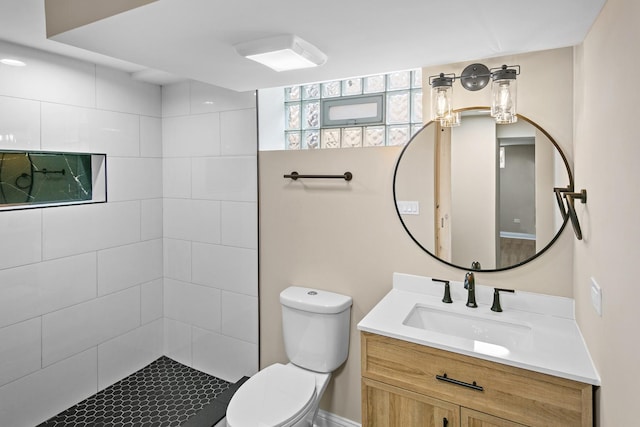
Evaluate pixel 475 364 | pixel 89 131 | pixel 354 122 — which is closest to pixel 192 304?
pixel 89 131

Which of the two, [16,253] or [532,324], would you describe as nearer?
[532,324]

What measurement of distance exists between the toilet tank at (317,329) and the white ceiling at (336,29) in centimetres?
125

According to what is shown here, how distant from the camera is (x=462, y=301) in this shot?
A: 1.95 m

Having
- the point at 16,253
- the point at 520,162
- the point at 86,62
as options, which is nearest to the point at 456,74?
the point at 520,162

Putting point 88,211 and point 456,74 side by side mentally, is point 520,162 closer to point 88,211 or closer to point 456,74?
point 456,74

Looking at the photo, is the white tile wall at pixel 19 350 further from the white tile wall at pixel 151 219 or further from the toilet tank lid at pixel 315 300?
the toilet tank lid at pixel 315 300

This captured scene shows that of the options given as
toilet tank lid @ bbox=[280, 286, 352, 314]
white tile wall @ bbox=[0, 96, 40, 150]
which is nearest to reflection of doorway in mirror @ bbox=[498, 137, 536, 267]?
toilet tank lid @ bbox=[280, 286, 352, 314]

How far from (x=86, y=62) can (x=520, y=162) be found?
2.67m

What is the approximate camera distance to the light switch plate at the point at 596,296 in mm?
1230

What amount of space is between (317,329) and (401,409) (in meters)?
0.66

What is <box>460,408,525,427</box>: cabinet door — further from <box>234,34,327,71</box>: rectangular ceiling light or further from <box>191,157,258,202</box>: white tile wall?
<box>191,157,258,202</box>: white tile wall

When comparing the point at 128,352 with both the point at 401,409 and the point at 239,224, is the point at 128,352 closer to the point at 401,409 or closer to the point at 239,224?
the point at 239,224

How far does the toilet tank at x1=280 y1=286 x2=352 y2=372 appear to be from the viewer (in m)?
2.17

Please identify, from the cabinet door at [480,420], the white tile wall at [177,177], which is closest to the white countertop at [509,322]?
the cabinet door at [480,420]
